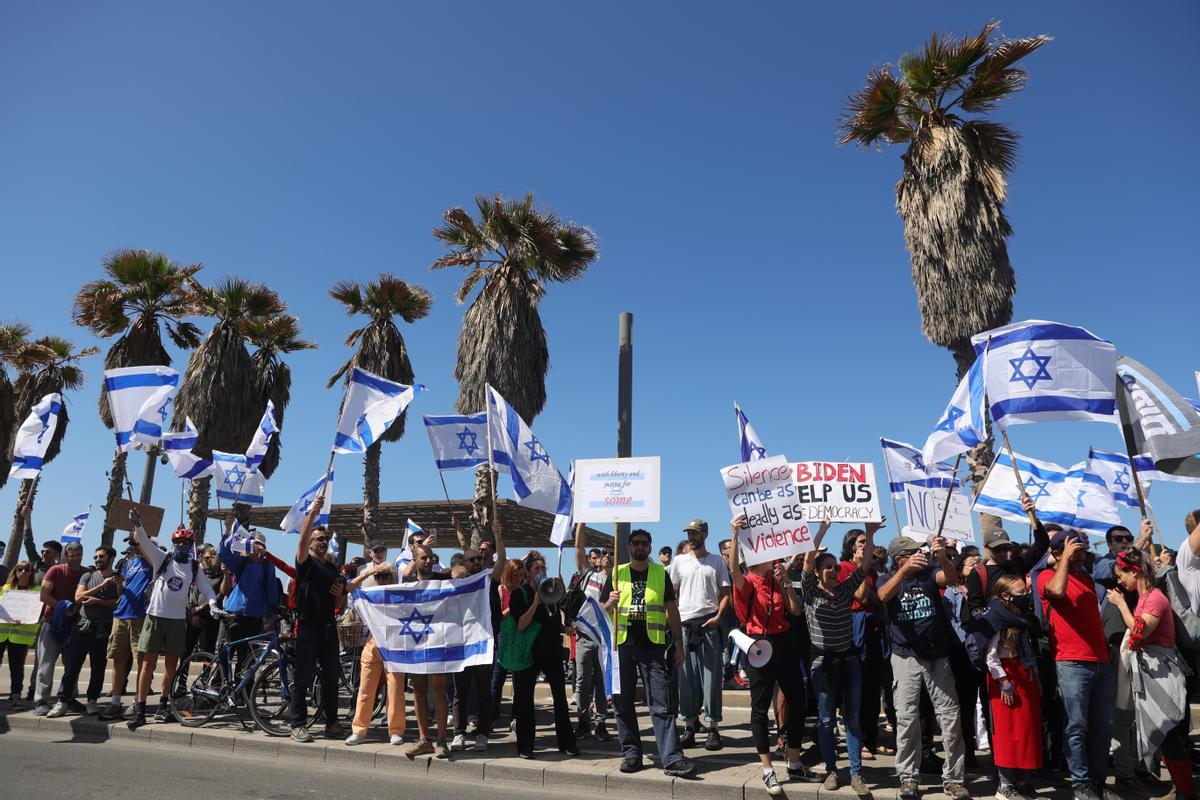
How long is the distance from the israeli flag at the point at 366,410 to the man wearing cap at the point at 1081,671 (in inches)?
289

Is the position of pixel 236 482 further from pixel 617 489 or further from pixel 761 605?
pixel 761 605

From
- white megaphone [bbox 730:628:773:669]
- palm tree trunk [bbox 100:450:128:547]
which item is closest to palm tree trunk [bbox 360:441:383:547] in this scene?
palm tree trunk [bbox 100:450:128:547]

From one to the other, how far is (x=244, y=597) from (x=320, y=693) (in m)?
2.00

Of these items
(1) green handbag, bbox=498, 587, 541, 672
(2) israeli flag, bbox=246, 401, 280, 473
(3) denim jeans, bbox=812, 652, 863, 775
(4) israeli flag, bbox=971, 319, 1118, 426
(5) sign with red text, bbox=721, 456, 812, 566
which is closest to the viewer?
(3) denim jeans, bbox=812, 652, 863, 775

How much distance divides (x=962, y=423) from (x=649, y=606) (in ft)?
13.8

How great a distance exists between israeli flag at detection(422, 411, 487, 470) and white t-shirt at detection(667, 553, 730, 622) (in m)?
3.71

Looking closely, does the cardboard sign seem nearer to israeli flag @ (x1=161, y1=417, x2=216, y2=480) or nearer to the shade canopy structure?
the shade canopy structure

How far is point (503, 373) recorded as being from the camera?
18109 mm

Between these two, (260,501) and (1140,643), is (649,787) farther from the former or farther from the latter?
(260,501)

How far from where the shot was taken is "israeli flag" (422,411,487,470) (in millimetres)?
11391

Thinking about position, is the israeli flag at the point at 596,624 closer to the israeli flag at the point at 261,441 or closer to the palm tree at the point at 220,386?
the israeli flag at the point at 261,441

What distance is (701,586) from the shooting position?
8.94 metres

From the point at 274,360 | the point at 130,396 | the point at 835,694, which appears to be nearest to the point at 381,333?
the point at 274,360

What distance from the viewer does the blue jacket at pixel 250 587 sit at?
1048 cm
